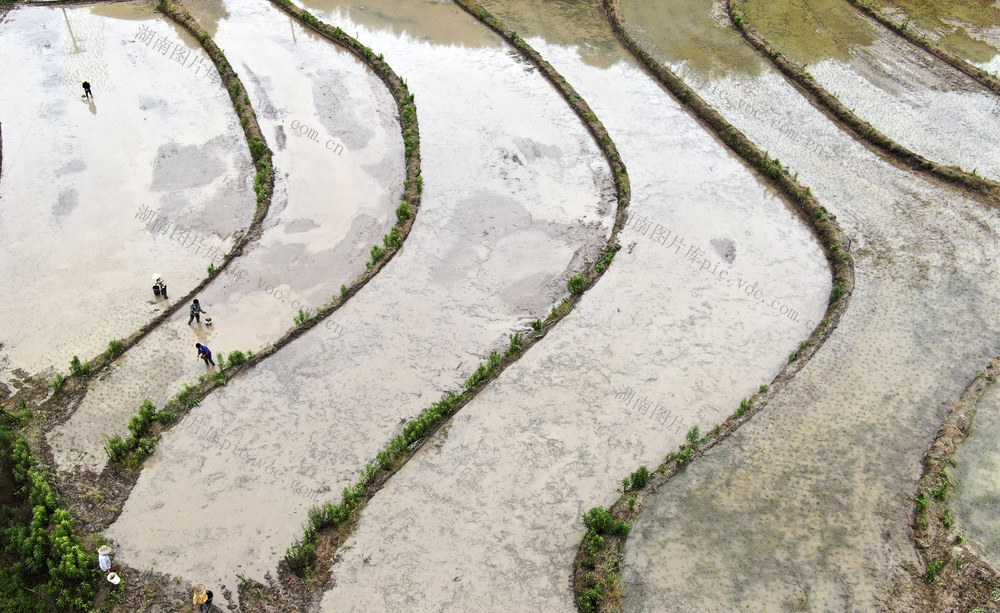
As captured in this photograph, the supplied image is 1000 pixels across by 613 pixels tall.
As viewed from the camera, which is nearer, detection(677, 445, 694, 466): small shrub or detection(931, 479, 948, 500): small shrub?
detection(931, 479, 948, 500): small shrub

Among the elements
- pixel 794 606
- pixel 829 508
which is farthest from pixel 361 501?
pixel 829 508

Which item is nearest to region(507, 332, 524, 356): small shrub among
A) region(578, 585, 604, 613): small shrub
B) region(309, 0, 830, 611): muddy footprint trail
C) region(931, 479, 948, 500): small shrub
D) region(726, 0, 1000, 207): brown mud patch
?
region(309, 0, 830, 611): muddy footprint trail

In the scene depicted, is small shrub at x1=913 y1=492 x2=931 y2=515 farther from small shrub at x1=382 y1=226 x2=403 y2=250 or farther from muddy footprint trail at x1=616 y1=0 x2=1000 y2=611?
small shrub at x1=382 y1=226 x2=403 y2=250

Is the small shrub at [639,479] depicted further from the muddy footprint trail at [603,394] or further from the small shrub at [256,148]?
the small shrub at [256,148]

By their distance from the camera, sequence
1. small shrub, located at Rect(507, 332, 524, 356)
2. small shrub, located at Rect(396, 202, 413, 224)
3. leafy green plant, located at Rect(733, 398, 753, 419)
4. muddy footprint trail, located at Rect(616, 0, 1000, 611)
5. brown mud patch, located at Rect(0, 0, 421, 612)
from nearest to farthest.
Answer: brown mud patch, located at Rect(0, 0, 421, 612) < muddy footprint trail, located at Rect(616, 0, 1000, 611) < leafy green plant, located at Rect(733, 398, 753, 419) < small shrub, located at Rect(507, 332, 524, 356) < small shrub, located at Rect(396, 202, 413, 224)

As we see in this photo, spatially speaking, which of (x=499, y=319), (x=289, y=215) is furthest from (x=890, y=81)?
(x=289, y=215)

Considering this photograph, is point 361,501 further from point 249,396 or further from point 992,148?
point 992,148

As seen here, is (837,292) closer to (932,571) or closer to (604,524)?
(932,571)
